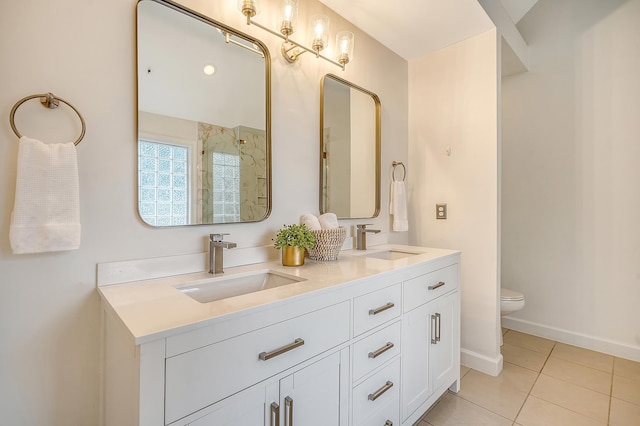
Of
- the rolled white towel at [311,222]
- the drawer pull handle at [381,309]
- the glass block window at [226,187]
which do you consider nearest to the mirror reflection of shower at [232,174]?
the glass block window at [226,187]

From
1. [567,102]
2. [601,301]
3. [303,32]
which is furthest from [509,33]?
[601,301]

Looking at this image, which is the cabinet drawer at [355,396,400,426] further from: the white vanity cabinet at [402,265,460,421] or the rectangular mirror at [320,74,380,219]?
the rectangular mirror at [320,74,380,219]

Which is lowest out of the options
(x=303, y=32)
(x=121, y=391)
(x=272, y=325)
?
(x=121, y=391)

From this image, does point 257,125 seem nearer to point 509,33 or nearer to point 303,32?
point 303,32

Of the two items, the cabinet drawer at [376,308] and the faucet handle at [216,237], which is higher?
the faucet handle at [216,237]

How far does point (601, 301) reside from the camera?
2.42 m

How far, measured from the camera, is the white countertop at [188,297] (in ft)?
2.40

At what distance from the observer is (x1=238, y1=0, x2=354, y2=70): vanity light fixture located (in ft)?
4.43

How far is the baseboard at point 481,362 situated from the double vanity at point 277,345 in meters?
0.67

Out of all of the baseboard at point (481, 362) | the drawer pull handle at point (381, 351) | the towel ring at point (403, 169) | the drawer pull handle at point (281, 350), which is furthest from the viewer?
the towel ring at point (403, 169)

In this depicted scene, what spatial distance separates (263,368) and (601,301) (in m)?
2.82

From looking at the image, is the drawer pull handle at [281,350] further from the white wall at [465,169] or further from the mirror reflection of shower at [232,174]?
the white wall at [465,169]

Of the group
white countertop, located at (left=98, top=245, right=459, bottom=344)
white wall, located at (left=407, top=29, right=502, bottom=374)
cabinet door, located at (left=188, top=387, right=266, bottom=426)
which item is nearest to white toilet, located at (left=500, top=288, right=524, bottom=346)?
white wall, located at (left=407, top=29, right=502, bottom=374)

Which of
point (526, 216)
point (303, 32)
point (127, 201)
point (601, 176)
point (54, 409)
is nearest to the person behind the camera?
point (54, 409)
